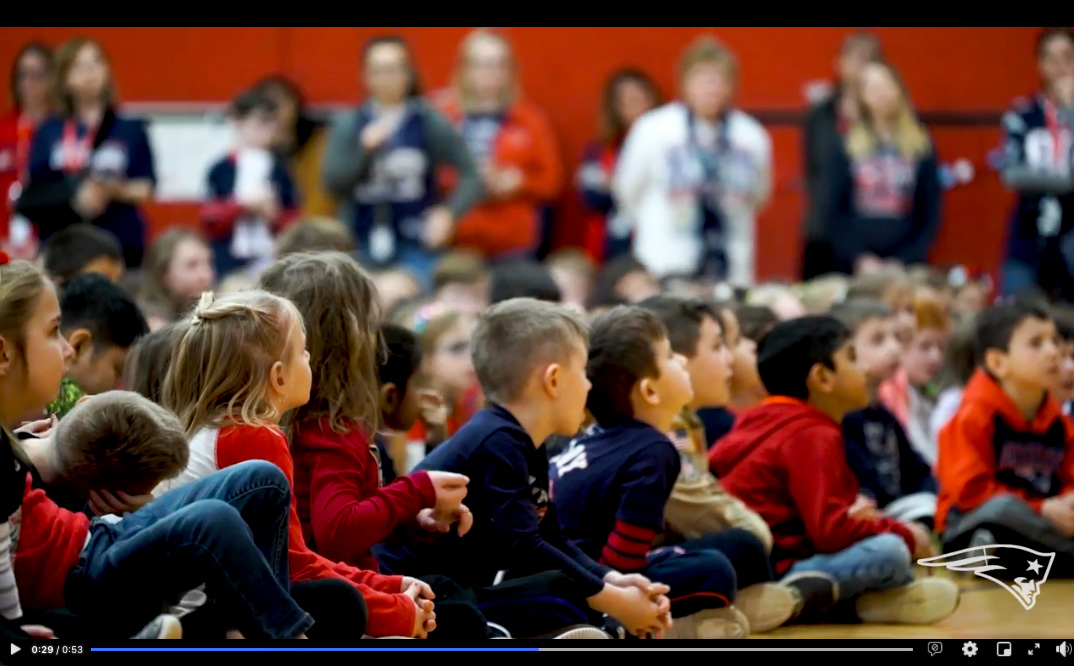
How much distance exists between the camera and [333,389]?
147 inches

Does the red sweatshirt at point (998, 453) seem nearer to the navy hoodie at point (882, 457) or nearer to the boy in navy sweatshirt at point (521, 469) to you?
the navy hoodie at point (882, 457)

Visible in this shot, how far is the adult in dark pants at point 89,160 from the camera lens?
7727mm

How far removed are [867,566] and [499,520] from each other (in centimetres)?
129

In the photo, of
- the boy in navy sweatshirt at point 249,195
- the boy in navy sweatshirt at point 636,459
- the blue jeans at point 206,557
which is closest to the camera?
the blue jeans at point 206,557

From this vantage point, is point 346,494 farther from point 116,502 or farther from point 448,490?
point 116,502

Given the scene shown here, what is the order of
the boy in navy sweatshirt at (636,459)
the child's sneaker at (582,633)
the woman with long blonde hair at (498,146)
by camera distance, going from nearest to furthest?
the child's sneaker at (582,633) → the boy in navy sweatshirt at (636,459) → the woman with long blonde hair at (498,146)

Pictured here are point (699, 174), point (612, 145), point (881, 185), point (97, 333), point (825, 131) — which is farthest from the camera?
point (612, 145)

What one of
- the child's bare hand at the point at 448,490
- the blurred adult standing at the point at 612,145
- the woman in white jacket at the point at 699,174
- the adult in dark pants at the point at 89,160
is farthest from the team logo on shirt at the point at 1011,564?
the blurred adult standing at the point at 612,145

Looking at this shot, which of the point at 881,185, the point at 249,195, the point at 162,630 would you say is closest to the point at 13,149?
the point at 249,195

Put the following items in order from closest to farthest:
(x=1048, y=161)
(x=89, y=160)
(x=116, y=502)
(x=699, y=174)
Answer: (x=116, y=502) < (x=89, y=160) < (x=1048, y=161) < (x=699, y=174)

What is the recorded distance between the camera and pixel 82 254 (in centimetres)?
539

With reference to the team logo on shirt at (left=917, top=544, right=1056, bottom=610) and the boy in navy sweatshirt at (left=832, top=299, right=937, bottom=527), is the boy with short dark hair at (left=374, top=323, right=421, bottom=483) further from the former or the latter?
the boy in navy sweatshirt at (left=832, top=299, right=937, bottom=527)

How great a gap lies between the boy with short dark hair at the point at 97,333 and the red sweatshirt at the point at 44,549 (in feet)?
3.37

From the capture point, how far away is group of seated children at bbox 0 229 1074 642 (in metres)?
3.19
